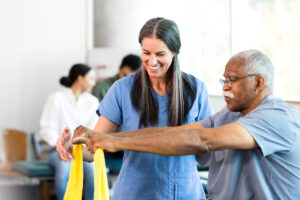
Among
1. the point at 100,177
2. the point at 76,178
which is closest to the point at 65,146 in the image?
the point at 76,178

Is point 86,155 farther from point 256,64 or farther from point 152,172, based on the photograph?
point 256,64

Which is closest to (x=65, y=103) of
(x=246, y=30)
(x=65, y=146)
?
(x=246, y=30)

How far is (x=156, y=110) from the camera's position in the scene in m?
1.83

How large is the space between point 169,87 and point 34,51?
3630mm

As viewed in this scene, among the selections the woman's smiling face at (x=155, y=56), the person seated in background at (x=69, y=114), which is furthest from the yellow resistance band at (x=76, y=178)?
the person seated in background at (x=69, y=114)

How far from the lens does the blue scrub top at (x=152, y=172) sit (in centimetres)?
179

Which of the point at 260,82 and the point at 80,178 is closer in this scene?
the point at 260,82

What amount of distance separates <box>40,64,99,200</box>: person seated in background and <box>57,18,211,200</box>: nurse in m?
2.12

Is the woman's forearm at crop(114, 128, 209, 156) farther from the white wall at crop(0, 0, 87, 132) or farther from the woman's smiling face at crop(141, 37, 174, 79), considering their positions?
the white wall at crop(0, 0, 87, 132)

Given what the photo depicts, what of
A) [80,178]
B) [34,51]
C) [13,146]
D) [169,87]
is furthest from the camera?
[34,51]

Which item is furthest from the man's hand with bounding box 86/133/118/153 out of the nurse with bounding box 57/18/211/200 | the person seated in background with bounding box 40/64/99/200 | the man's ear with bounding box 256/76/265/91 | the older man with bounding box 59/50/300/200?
the person seated in background with bounding box 40/64/99/200

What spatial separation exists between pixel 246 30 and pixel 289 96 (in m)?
1.04

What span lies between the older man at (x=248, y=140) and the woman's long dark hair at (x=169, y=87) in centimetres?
30

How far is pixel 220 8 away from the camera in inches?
185
